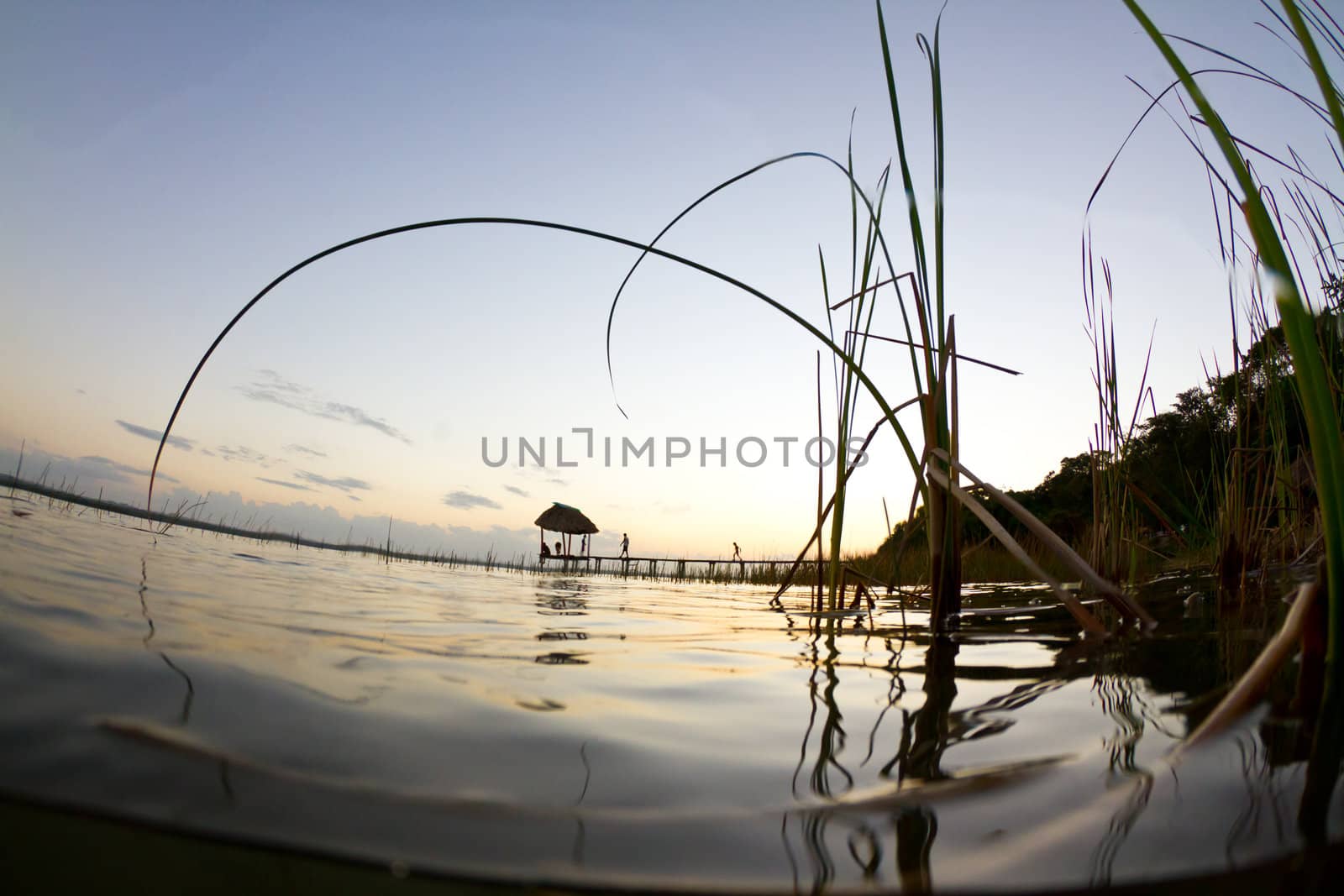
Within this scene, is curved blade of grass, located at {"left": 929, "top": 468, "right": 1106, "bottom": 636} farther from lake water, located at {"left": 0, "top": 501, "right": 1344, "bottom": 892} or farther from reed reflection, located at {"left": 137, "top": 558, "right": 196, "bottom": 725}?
reed reflection, located at {"left": 137, "top": 558, "right": 196, "bottom": 725}

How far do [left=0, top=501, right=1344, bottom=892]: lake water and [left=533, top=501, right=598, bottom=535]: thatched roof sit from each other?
70.5 feet

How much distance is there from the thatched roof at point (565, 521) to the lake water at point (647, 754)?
70.5ft

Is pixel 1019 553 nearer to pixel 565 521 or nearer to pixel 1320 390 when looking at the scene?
pixel 1320 390

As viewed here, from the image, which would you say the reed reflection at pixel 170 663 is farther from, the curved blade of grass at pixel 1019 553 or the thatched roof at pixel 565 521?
the thatched roof at pixel 565 521

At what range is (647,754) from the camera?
74 centimetres

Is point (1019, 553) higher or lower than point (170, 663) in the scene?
higher

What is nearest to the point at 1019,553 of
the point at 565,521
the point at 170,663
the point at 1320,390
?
the point at 1320,390

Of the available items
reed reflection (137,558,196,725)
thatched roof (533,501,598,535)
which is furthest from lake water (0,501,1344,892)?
thatched roof (533,501,598,535)

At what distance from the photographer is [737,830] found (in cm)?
54

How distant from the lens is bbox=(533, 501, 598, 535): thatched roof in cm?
2272

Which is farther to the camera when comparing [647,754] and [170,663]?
[170,663]

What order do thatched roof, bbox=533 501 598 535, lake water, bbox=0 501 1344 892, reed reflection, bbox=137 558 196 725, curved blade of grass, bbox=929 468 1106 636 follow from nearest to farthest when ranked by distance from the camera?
lake water, bbox=0 501 1344 892 → reed reflection, bbox=137 558 196 725 → curved blade of grass, bbox=929 468 1106 636 → thatched roof, bbox=533 501 598 535

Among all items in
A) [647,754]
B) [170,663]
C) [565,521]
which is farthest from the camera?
[565,521]

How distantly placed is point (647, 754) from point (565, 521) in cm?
2253
